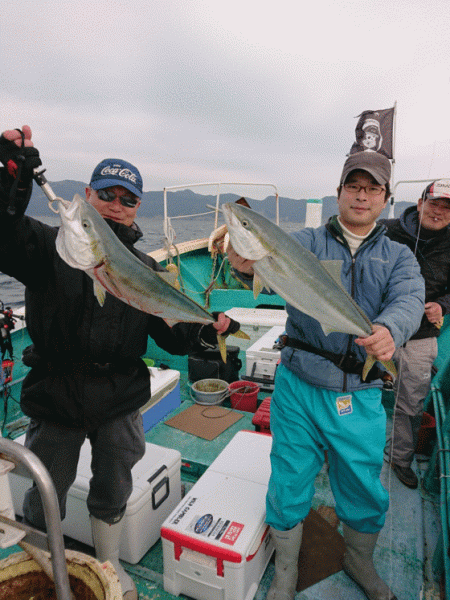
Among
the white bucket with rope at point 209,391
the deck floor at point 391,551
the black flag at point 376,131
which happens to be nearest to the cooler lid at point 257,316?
the white bucket with rope at point 209,391

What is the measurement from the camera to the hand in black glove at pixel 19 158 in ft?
5.60

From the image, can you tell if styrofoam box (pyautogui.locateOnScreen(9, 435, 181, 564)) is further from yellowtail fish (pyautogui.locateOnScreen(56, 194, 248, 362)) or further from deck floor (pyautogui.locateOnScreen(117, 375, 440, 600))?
yellowtail fish (pyautogui.locateOnScreen(56, 194, 248, 362))

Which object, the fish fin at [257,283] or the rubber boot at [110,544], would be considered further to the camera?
the rubber boot at [110,544]

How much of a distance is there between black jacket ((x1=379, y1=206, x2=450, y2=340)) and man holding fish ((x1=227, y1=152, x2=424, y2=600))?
1523 millimetres

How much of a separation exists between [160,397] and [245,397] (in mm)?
1263

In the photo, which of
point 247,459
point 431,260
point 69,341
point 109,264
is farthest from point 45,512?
point 431,260

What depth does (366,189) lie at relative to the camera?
2594 millimetres

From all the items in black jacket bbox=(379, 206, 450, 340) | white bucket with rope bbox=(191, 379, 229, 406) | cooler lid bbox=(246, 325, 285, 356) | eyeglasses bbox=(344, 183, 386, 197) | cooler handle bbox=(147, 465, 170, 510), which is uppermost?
eyeglasses bbox=(344, 183, 386, 197)

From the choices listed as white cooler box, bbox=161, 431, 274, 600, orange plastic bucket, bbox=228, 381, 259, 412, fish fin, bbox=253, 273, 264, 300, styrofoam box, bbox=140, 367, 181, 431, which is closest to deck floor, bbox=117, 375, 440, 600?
white cooler box, bbox=161, 431, 274, 600

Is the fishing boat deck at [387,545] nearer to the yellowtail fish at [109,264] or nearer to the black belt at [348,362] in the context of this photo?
the black belt at [348,362]

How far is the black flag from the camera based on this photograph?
286 inches

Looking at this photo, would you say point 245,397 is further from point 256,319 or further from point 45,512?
point 45,512

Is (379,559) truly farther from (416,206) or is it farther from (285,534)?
(416,206)

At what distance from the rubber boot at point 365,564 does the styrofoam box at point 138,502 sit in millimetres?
1574
